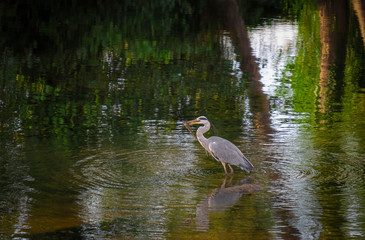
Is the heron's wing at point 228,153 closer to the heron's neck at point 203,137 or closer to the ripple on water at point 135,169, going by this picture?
the heron's neck at point 203,137

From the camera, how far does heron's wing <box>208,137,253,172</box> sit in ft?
34.6

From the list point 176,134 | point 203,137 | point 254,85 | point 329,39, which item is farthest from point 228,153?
point 329,39

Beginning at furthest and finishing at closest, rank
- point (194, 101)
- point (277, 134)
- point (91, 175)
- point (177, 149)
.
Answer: point (194, 101) < point (277, 134) < point (177, 149) < point (91, 175)

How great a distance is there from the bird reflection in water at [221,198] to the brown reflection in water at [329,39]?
5.75m

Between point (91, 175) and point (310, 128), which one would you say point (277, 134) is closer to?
point (310, 128)

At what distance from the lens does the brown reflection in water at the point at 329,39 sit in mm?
17834

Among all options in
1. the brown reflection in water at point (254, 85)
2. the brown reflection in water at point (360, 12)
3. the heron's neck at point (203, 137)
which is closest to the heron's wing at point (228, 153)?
the heron's neck at point (203, 137)

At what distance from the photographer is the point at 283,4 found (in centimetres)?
4641

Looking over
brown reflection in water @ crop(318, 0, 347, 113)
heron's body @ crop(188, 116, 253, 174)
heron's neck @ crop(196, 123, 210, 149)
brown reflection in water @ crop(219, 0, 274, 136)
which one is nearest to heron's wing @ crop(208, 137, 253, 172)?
heron's body @ crop(188, 116, 253, 174)

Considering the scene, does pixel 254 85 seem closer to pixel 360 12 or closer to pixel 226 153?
pixel 226 153

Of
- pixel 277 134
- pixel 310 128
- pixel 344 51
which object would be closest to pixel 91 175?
pixel 277 134

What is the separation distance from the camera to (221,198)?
31.4 feet

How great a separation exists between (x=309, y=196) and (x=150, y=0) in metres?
35.9

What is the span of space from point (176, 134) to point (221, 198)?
3.63 meters
